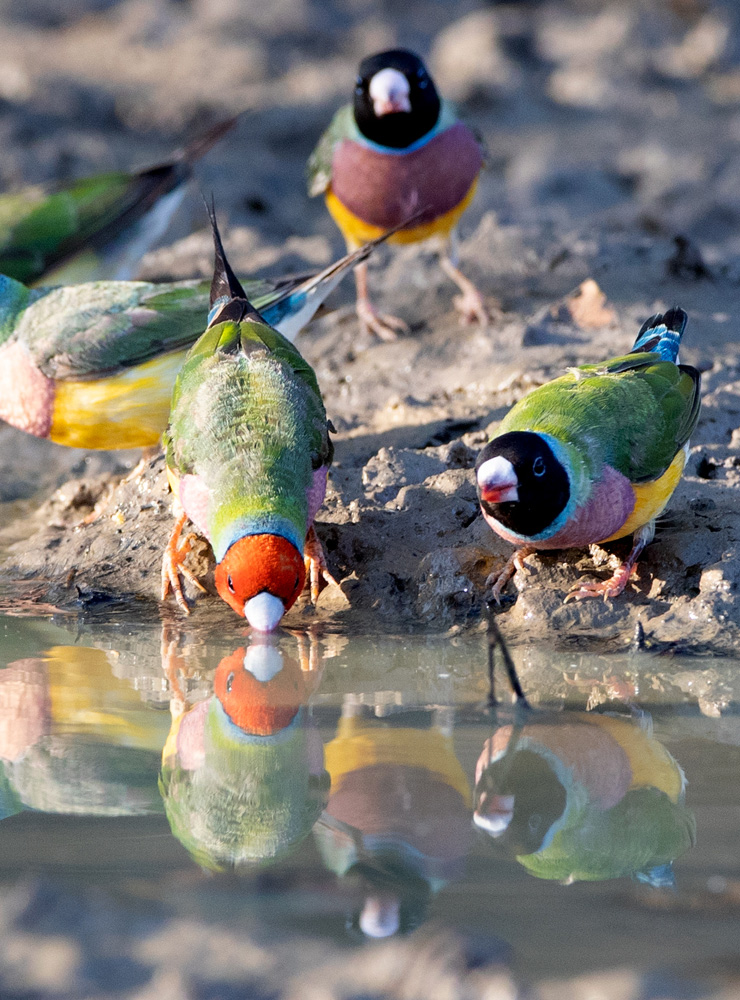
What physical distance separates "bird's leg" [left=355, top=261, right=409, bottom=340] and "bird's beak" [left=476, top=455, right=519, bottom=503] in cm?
232

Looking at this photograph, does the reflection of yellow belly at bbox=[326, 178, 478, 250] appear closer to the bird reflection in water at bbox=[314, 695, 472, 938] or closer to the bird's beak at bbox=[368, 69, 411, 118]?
the bird's beak at bbox=[368, 69, 411, 118]

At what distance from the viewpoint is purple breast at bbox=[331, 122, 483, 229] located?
558 cm

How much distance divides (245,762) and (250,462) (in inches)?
46.4

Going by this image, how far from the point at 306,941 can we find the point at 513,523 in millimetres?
1809

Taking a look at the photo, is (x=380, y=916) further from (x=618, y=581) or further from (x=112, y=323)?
(x=112, y=323)

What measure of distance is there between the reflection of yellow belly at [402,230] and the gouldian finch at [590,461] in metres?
1.93

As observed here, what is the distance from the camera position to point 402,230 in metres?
5.68

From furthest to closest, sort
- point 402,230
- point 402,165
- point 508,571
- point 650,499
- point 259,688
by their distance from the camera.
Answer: point 402,230, point 402,165, point 508,571, point 650,499, point 259,688

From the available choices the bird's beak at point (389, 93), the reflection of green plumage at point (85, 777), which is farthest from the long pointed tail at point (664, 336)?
the reflection of green plumage at point (85, 777)

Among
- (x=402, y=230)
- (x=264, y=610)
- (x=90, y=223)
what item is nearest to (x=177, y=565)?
(x=264, y=610)

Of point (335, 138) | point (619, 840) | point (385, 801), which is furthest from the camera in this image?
point (335, 138)

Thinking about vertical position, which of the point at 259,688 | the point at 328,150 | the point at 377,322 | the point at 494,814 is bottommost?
the point at 494,814

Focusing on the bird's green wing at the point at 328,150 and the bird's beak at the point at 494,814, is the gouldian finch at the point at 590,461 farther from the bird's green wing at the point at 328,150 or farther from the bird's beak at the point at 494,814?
the bird's green wing at the point at 328,150

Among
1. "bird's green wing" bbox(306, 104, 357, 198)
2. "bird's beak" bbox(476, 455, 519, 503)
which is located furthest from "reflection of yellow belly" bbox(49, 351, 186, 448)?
"bird's green wing" bbox(306, 104, 357, 198)
